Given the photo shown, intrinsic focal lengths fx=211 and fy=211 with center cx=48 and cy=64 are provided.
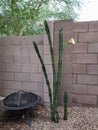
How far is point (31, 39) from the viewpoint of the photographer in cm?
369

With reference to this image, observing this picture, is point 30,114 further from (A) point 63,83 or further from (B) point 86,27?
(B) point 86,27

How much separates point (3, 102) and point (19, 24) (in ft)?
7.76

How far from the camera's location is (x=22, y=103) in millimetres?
3041

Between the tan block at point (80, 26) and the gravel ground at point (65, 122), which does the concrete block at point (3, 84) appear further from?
the tan block at point (80, 26)

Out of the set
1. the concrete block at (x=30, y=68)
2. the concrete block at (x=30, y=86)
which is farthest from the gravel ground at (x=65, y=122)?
the concrete block at (x=30, y=68)

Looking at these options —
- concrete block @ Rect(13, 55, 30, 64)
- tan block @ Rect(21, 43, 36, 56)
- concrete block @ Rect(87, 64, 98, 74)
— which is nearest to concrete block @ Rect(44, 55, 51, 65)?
tan block @ Rect(21, 43, 36, 56)

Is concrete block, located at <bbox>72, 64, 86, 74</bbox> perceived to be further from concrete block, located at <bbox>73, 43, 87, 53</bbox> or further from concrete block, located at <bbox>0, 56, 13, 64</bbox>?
concrete block, located at <bbox>0, 56, 13, 64</bbox>

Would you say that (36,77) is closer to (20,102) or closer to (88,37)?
(20,102)

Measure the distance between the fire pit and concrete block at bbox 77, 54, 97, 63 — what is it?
911mm

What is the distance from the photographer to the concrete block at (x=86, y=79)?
330cm

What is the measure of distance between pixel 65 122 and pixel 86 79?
83cm

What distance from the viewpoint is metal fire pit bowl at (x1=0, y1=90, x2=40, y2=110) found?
9.77 ft

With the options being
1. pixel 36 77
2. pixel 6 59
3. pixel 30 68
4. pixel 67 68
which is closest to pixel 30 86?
pixel 36 77

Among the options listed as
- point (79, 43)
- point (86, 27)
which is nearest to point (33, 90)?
point (79, 43)
